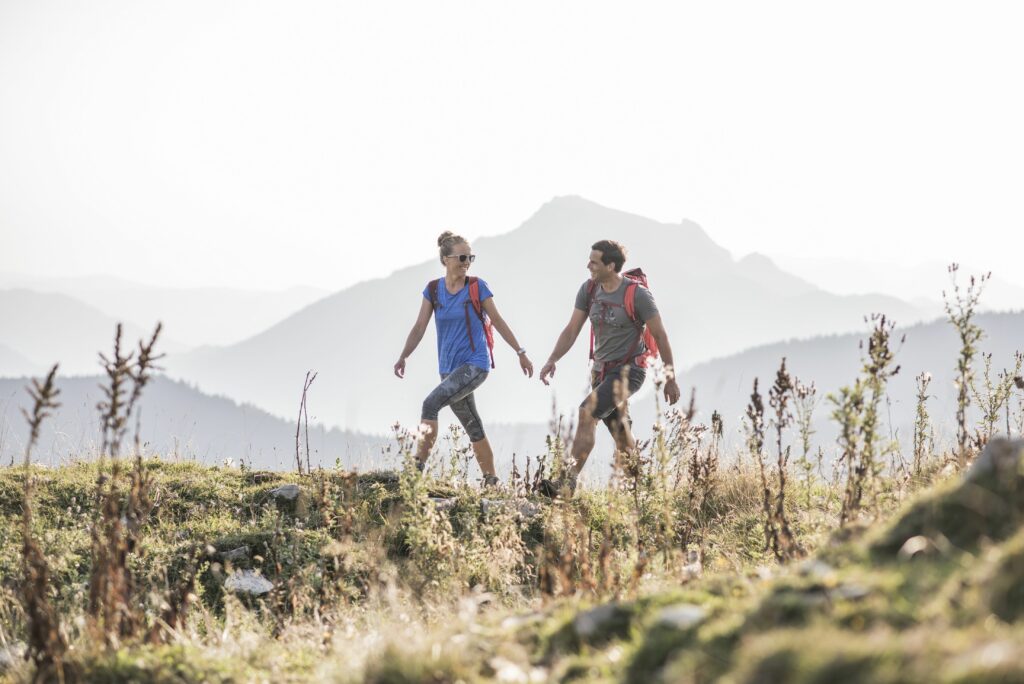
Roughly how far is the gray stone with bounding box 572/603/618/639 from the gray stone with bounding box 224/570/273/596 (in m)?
3.53

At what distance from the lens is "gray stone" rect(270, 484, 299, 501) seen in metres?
7.86

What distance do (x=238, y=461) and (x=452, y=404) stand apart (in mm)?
2748

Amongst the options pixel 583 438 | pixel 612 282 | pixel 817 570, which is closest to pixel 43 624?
pixel 817 570

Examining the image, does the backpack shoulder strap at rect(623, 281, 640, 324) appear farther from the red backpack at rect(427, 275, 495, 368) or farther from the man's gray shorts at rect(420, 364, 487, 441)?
the man's gray shorts at rect(420, 364, 487, 441)

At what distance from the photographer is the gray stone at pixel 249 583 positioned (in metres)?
6.01

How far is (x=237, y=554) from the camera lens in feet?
21.6

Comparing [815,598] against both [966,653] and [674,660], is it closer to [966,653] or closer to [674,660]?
[674,660]

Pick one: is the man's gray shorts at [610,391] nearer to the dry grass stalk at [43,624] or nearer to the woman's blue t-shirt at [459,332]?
the woman's blue t-shirt at [459,332]

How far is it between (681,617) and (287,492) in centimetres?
585

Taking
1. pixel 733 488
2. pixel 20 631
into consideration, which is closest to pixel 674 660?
pixel 20 631

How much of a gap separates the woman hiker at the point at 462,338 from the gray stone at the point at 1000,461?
221 inches

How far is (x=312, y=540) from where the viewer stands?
6.82 m

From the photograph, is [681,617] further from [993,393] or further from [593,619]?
[993,393]

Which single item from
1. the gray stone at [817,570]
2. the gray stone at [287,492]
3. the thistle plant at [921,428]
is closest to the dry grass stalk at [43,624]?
the gray stone at [817,570]
